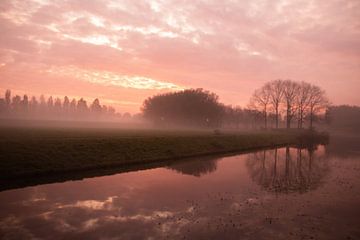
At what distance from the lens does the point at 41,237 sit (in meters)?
11.1

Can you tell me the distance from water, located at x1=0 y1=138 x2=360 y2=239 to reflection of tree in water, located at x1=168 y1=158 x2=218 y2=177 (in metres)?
2.19

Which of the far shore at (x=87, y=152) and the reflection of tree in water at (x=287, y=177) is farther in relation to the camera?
the far shore at (x=87, y=152)

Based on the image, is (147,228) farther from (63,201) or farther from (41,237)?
(63,201)

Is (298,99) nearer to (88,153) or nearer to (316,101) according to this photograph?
(316,101)

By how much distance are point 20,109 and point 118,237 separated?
728 feet

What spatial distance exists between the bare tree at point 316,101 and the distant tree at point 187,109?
121 feet

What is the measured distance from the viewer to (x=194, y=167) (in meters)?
31.1

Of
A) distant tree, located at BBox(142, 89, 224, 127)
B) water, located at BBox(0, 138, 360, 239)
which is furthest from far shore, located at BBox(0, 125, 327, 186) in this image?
distant tree, located at BBox(142, 89, 224, 127)

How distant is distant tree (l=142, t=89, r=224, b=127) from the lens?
106188 mm

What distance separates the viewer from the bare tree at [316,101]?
104 m

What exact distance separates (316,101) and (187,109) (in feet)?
169

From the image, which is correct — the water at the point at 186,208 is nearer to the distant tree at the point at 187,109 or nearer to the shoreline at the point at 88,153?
the shoreline at the point at 88,153

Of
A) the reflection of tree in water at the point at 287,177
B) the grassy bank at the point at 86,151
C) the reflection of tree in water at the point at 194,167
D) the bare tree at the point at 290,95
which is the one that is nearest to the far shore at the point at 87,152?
the grassy bank at the point at 86,151

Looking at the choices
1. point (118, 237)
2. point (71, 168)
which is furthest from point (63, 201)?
point (71, 168)
